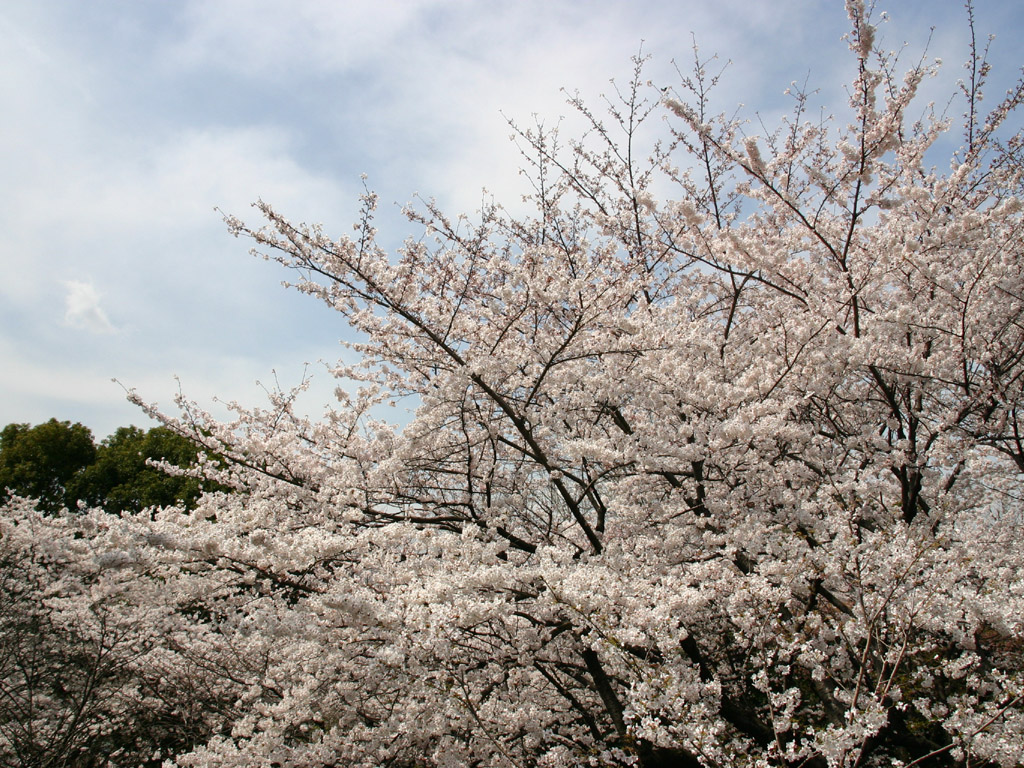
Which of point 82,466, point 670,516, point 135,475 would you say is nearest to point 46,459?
point 82,466

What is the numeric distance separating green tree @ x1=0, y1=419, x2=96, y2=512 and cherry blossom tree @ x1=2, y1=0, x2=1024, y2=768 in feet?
50.8

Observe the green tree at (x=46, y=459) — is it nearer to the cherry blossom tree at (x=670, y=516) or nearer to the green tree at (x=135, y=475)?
the green tree at (x=135, y=475)

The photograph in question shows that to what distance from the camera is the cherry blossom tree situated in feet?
12.0

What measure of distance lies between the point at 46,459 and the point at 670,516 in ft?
66.4

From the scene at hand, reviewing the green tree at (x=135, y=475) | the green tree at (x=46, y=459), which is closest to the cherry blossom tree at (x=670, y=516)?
the green tree at (x=135, y=475)

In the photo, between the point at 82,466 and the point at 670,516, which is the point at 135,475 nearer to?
the point at 82,466

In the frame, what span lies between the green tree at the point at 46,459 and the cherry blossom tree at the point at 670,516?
15.5 metres

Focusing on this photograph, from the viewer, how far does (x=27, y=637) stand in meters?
7.29

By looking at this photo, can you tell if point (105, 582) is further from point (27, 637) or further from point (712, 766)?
point (712, 766)

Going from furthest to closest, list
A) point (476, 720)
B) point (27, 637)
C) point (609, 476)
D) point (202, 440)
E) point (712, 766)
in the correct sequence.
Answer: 1. point (27, 637)
2. point (202, 440)
3. point (609, 476)
4. point (476, 720)
5. point (712, 766)

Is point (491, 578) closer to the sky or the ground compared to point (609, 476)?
closer to the ground

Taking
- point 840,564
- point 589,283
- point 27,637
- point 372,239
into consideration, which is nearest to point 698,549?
point 840,564

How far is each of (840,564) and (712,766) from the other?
147 cm

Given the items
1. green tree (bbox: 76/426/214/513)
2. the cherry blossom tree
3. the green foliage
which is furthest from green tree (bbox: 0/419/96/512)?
the cherry blossom tree
